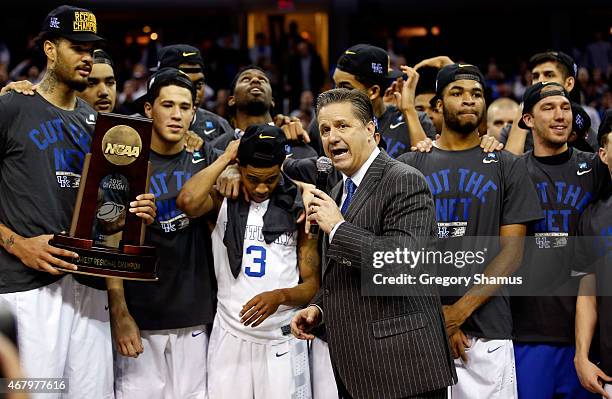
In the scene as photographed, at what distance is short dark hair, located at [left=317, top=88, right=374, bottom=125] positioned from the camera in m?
3.38

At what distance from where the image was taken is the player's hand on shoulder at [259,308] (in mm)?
4074

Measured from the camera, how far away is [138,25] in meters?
16.7

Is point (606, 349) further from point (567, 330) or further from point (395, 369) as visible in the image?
point (395, 369)

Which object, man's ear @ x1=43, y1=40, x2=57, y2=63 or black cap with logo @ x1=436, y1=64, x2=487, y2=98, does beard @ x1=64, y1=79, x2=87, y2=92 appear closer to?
man's ear @ x1=43, y1=40, x2=57, y2=63

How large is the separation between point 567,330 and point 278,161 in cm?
184

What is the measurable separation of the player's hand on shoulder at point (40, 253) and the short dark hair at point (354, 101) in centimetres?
138

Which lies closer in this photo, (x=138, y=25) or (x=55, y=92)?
(x=55, y=92)

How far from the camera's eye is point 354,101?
3.40 meters

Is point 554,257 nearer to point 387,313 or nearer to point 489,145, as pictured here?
point 489,145

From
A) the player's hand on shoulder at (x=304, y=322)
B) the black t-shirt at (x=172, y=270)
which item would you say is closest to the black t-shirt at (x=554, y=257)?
the player's hand on shoulder at (x=304, y=322)

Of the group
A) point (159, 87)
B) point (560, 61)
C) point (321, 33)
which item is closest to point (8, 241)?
point (159, 87)

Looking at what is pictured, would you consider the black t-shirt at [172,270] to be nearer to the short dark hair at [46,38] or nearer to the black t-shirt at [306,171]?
the black t-shirt at [306,171]

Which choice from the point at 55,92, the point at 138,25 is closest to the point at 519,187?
the point at 55,92

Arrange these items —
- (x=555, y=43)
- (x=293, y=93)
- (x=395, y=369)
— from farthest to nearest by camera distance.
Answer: (x=555, y=43)
(x=293, y=93)
(x=395, y=369)
